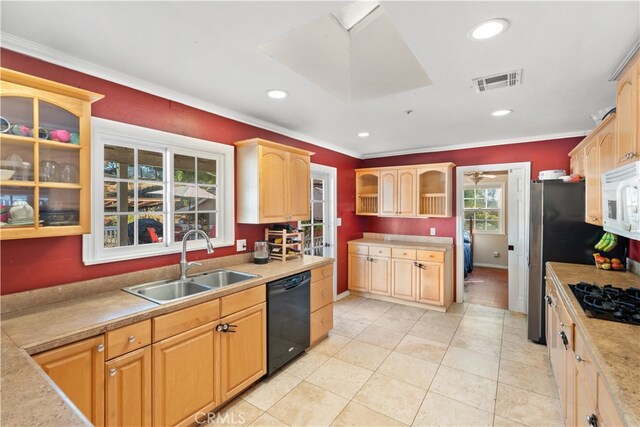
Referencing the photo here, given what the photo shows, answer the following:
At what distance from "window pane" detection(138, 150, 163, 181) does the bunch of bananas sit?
382 cm

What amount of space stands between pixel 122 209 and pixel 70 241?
0.41 m

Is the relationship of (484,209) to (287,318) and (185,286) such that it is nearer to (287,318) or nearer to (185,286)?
(287,318)

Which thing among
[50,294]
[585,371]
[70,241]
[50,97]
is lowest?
[585,371]

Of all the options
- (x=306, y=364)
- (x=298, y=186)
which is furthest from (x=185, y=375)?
(x=298, y=186)

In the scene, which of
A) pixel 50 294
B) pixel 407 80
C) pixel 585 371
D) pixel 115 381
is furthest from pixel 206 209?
pixel 585 371

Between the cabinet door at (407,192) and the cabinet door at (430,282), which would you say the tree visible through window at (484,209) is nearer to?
the cabinet door at (407,192)

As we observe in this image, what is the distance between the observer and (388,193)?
4633 millimetres

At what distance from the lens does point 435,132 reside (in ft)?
11.9

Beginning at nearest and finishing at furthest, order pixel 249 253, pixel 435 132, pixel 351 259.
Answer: pixel 249 253 → pixel 435 132 → pixel 351 259

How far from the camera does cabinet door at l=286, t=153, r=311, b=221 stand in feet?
10.3

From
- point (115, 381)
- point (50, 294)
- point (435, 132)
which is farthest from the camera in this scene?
point (435, 132)

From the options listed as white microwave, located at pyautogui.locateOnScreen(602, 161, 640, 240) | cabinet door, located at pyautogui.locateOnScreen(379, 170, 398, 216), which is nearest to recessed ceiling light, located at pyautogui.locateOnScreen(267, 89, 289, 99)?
white microwave, located at pyautogui.locateOnScreen(602, 161, 640, 240)

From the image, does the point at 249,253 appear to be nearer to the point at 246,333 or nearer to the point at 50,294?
the point at 246,333

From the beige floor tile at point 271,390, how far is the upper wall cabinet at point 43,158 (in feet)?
5.35
